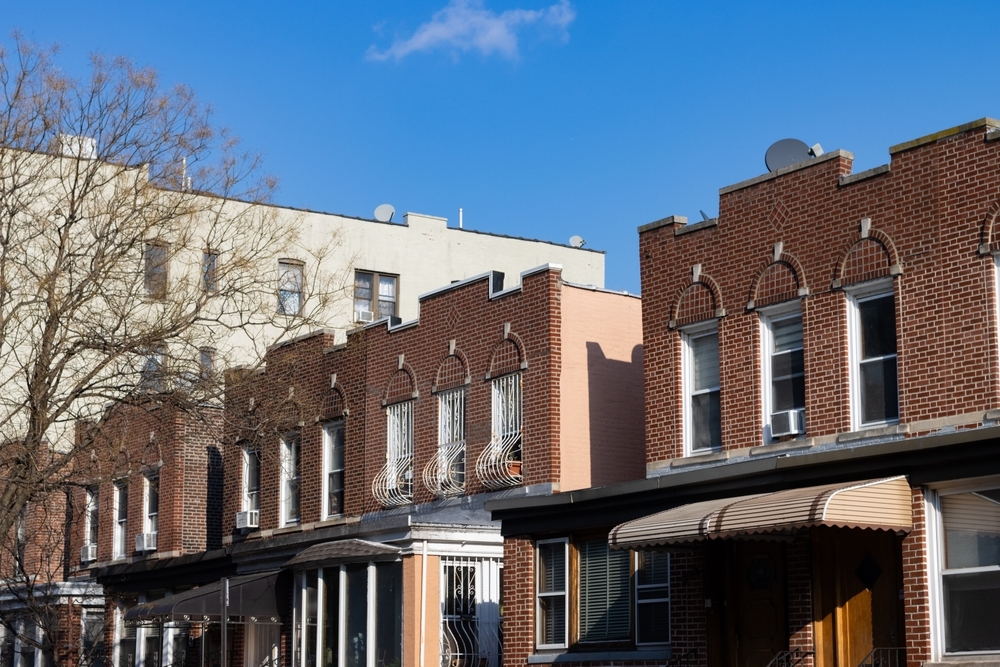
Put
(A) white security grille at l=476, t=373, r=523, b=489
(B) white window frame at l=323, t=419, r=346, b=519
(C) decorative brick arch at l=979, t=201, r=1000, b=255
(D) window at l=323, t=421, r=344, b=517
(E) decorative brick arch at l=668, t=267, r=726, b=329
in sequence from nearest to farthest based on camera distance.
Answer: (C) decorative brick arch at l=979, t=201, r=1000, b=255 < (E) decorative brick arch at l=668, t=267, r=726, b=329 < (A) white security grille at l=476, t=373, r=523, b=489 < (D) window at l=323, t=421, r=344, b=517 < (B) white window frame at l=323, t=419, r=346, b=519

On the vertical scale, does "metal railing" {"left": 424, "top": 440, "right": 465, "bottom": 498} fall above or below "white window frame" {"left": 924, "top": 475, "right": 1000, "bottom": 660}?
above

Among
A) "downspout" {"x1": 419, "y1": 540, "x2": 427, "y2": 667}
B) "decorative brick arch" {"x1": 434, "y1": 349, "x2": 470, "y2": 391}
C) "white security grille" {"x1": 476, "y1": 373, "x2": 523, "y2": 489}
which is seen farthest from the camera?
"decorative brick arch" {"x1": 434, "y1": 349, "x2": 470, "y2": 391}

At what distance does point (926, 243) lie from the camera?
665 inches

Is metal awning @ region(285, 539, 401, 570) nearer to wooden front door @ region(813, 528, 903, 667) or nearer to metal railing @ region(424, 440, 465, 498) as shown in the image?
metal railing @ region(424, 440, 465, 498)

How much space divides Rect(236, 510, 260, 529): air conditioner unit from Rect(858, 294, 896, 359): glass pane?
1530 centimetres

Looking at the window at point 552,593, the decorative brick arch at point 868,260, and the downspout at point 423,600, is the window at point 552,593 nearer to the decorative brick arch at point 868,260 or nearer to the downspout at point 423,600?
the downspout at point 423,600

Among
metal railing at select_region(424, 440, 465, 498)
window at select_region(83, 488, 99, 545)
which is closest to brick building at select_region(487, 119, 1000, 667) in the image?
metal railing at select_region(424, 440, 465, 498)

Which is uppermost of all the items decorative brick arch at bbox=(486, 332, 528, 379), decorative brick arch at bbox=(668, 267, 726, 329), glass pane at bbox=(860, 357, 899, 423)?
decorative brick arch at bbox=(668, 267, 726, 329)

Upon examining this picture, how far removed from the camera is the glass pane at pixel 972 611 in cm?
1515

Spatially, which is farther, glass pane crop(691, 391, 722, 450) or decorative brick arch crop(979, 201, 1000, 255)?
glass pane crop(691, 391, 722, 450)

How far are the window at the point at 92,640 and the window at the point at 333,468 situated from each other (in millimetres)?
8337

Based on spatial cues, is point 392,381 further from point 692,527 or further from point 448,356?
point 692,527

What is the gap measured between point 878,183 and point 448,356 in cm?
936

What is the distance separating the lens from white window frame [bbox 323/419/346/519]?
89.1ft
